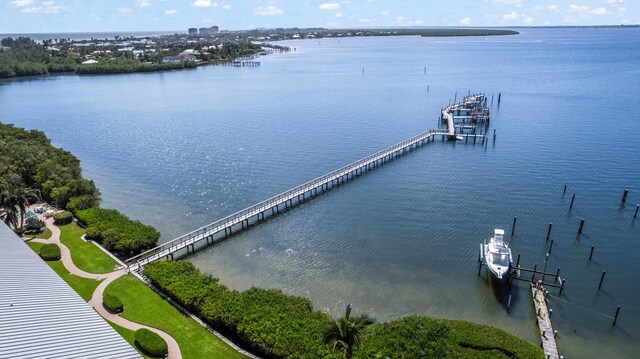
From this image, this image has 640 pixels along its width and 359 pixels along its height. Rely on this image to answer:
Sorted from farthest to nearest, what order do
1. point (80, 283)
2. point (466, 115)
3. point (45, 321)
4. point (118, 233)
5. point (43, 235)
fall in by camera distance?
point (466, 115)
point (43, 235)
point (118, 233)
point (80, 283)
point (45, 321)

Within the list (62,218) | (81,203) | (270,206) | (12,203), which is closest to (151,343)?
(270,206)

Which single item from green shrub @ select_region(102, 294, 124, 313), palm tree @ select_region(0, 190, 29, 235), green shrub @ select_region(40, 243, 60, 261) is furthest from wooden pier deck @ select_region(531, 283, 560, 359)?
palm tree @ select_region(0, 190, 29, 235)

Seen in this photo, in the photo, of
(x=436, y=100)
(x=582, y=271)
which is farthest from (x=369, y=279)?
(x=436, y=100)

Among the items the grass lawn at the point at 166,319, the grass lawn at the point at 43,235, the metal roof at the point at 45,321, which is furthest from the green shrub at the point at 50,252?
the metal roof at the point at 45,321

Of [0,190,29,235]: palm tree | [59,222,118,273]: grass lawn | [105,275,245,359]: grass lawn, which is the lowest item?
[105,275,245,359]: grass lawn

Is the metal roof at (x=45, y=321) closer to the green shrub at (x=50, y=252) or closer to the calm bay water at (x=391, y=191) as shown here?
the green shrub at (x=50, y=252)

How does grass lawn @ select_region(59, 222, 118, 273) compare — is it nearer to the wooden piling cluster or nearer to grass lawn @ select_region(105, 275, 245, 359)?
grass lawn @ select_region(105, 275, 245, 359)

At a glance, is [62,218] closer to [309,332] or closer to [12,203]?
[12,203]
